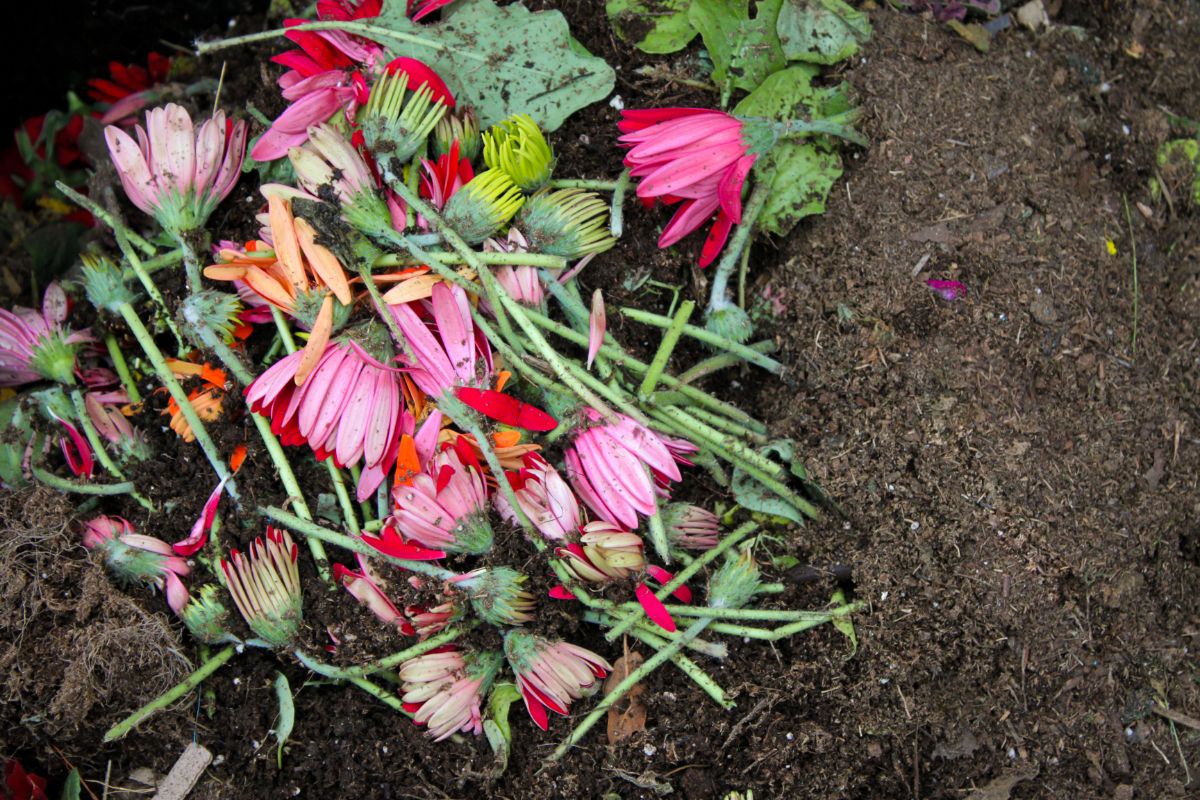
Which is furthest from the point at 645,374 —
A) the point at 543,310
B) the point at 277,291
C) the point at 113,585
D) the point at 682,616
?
the point at 113,585

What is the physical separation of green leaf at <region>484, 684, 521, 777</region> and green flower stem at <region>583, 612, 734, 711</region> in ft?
0.45

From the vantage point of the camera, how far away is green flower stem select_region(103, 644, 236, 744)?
1154mm

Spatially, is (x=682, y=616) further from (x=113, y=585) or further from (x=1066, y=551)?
(x=113, y=585)

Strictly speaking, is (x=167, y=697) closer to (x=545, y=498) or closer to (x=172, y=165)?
(x=545, y=498)

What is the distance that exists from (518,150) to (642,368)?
312 mm

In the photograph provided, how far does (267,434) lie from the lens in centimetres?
123

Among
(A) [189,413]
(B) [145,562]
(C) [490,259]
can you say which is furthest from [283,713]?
(C) [490,259]

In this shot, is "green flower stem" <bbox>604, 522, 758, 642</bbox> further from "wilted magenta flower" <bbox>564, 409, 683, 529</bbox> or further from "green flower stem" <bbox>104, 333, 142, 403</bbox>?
"green flower stem" <bbox>104, 333, 142, 403</bbox>

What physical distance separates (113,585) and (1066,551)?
1196 millimetres

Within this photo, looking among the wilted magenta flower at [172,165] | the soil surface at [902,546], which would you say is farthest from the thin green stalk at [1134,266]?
the wilted magenta flower at [172,165]

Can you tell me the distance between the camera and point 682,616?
1223 millimetres

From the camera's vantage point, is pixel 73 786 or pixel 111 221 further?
pixel 111 221

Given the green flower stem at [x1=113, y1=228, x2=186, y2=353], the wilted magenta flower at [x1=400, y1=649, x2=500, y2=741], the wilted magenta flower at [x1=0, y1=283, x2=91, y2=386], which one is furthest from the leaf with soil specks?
the wilted magenta flower at [x1=0, y1=283, x2=91, y2=386]

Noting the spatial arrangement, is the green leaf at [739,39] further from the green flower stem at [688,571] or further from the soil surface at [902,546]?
the green flower stem at [688,571]
